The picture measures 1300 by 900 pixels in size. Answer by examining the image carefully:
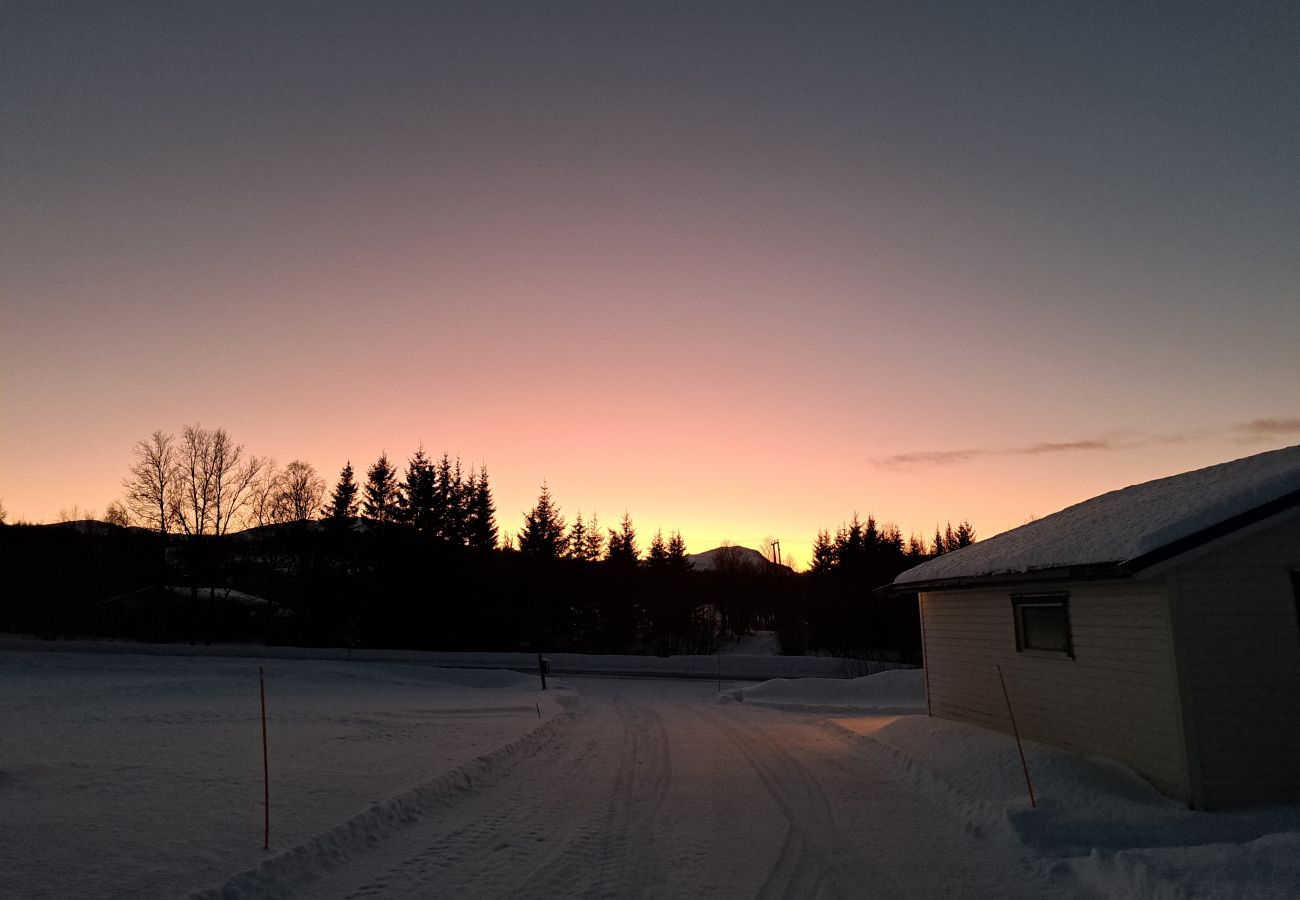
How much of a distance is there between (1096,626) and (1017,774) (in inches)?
98.3

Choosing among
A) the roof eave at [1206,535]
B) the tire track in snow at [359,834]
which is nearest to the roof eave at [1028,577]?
the roof eave at [1206,535]

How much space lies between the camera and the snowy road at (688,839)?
6.80m

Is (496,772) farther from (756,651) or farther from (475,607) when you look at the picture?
(756,651)

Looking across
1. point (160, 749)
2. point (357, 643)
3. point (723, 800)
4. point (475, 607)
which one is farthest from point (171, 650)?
point (723, 800)

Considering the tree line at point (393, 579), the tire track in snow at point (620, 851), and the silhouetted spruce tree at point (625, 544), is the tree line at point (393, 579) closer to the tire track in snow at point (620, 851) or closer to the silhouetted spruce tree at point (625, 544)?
the silhouetted spruce tree at point (625, 544)

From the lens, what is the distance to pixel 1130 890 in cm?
652

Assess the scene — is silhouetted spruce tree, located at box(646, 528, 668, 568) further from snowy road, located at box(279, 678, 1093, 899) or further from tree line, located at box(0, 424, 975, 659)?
snowy road, located at box(279, 678, 1093, 899)

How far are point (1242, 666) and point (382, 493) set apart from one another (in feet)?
164

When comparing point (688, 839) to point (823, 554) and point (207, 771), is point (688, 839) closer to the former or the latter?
point (207, 771)

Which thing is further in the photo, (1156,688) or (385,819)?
(1156,688)

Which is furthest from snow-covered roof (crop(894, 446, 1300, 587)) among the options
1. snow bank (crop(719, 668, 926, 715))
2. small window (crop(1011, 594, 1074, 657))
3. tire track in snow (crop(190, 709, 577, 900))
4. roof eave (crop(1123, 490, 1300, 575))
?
snow bank (crop(719, 668, 926, 715))

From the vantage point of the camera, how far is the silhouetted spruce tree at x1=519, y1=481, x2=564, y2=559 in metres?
55.1

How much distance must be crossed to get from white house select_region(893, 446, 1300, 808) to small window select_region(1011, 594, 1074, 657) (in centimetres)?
5

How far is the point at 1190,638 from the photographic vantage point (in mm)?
9500
